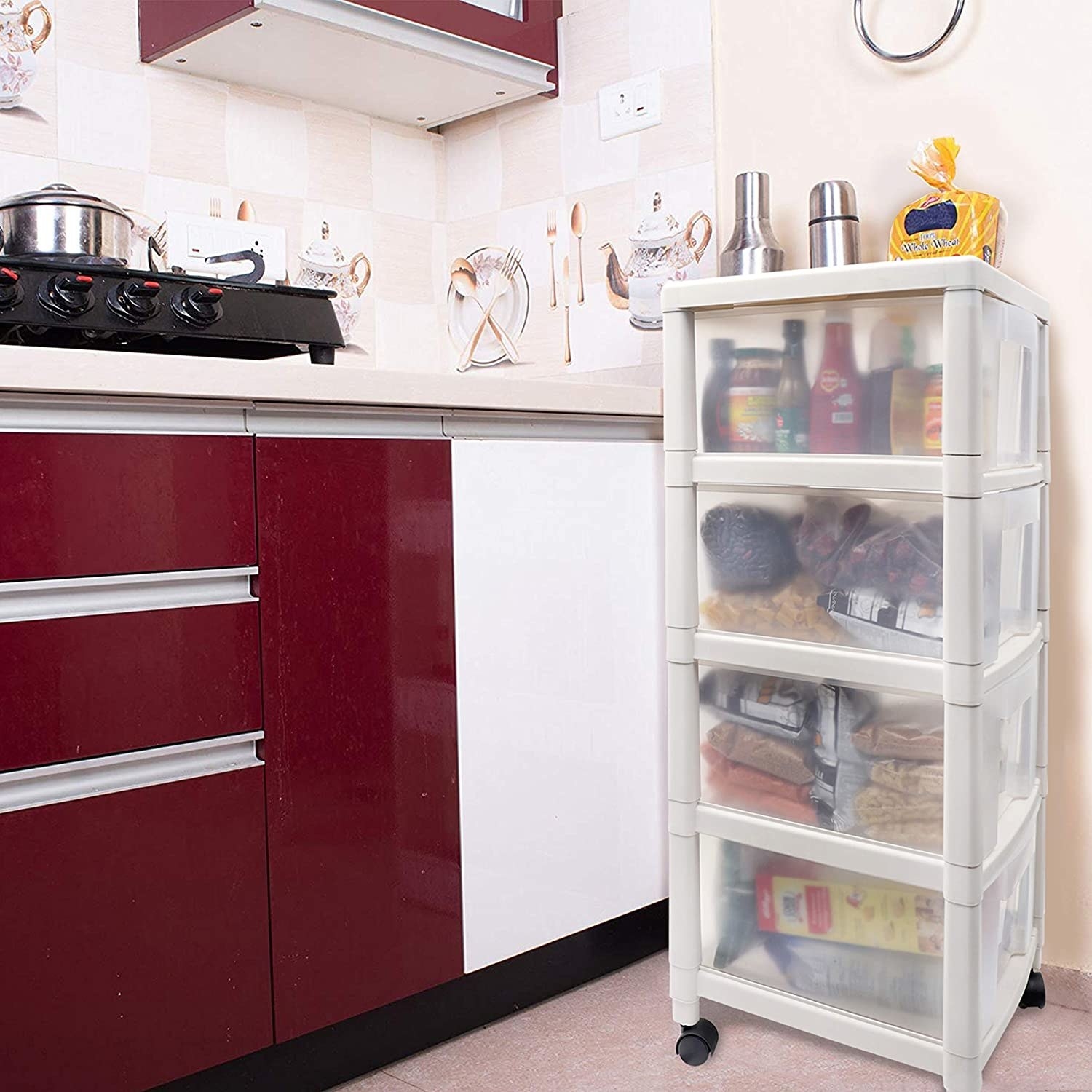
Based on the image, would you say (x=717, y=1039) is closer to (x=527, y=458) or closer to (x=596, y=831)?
(x=596, y=831)

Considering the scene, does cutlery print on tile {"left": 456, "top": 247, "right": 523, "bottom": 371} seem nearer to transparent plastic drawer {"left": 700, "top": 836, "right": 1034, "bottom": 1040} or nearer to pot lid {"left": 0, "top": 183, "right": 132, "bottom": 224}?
pot lid {"left": 0, "top": 183, "right": 132, "bottom": 224}

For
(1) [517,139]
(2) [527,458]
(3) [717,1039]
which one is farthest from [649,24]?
(3) [717,1039]

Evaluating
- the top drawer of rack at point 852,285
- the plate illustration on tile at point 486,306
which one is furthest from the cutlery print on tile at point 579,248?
the top drawer of rack at point 852,285

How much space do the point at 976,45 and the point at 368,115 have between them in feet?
3.64

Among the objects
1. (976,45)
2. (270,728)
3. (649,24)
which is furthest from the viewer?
(649,24)

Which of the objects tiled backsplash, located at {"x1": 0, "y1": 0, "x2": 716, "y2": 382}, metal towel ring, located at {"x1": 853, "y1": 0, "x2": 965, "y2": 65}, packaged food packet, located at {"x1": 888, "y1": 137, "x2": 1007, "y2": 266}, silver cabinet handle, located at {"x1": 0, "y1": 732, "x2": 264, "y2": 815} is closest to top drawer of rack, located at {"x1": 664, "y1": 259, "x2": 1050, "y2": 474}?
packaged food packet, located at {"x1": 888, "y1": 137, "x2": 1007, "y2": 266}

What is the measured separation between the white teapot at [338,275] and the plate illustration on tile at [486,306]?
0.21 m

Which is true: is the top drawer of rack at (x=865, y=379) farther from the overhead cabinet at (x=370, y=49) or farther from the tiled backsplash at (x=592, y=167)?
the overhead cabinet at (x=370, y=49)

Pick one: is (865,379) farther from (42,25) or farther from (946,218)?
(42,25)

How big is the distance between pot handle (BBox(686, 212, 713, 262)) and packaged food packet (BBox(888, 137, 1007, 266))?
1.34 ft

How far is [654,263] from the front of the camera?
6.67ft

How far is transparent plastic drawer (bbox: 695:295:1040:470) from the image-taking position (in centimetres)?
133

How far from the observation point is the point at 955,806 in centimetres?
131

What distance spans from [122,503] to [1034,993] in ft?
4.38
